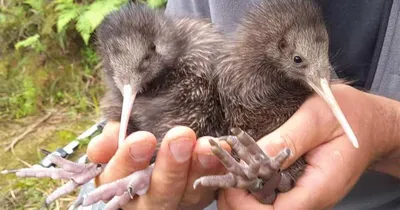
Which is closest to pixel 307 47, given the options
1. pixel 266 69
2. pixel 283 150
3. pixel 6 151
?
pixel 266 69

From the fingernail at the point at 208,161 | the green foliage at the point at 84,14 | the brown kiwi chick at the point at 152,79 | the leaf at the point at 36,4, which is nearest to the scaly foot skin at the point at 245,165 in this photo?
the fingernail at the point at 208,161

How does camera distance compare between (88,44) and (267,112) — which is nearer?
(267,112)

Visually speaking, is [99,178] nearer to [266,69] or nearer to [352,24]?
[266,69]

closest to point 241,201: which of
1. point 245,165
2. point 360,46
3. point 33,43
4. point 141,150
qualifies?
point 245,165

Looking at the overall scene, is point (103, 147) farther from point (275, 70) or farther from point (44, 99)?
point (44, 99)

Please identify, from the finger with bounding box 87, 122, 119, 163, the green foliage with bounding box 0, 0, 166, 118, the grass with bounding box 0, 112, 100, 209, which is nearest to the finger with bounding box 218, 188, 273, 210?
the finger with bounding box 87, 122, 119, 163
